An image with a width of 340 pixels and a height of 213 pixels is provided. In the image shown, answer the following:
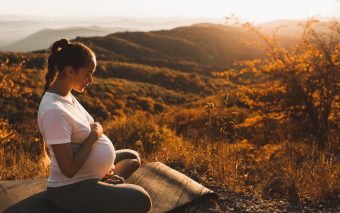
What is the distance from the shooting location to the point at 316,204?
389cm

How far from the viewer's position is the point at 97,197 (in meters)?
2.96

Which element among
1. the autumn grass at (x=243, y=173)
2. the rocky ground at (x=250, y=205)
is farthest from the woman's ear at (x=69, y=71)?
the autumn grass at (x=243, y=173)

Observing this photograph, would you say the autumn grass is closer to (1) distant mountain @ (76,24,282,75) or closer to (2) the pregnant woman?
(2) the pregnant woman

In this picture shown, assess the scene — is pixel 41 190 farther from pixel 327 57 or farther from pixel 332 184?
pixel 327 57

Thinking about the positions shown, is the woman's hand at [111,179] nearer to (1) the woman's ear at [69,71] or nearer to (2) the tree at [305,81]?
(1) the woman's ear at [69,71]

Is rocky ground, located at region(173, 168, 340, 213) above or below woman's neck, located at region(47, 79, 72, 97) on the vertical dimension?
below

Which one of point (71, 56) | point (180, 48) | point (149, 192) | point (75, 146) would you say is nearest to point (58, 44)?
point (71, 56)

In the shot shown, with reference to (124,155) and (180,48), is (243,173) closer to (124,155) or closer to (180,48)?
(124,155)

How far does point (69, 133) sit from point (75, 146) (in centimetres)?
22

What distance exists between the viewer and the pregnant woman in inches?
107

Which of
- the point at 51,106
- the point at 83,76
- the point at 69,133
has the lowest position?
the point at 69,133

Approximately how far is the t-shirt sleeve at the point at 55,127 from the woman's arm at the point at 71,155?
39mm

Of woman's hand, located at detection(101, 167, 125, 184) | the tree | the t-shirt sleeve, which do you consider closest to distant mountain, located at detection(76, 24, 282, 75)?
the tree

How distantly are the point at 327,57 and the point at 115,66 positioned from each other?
29405 millimetres
